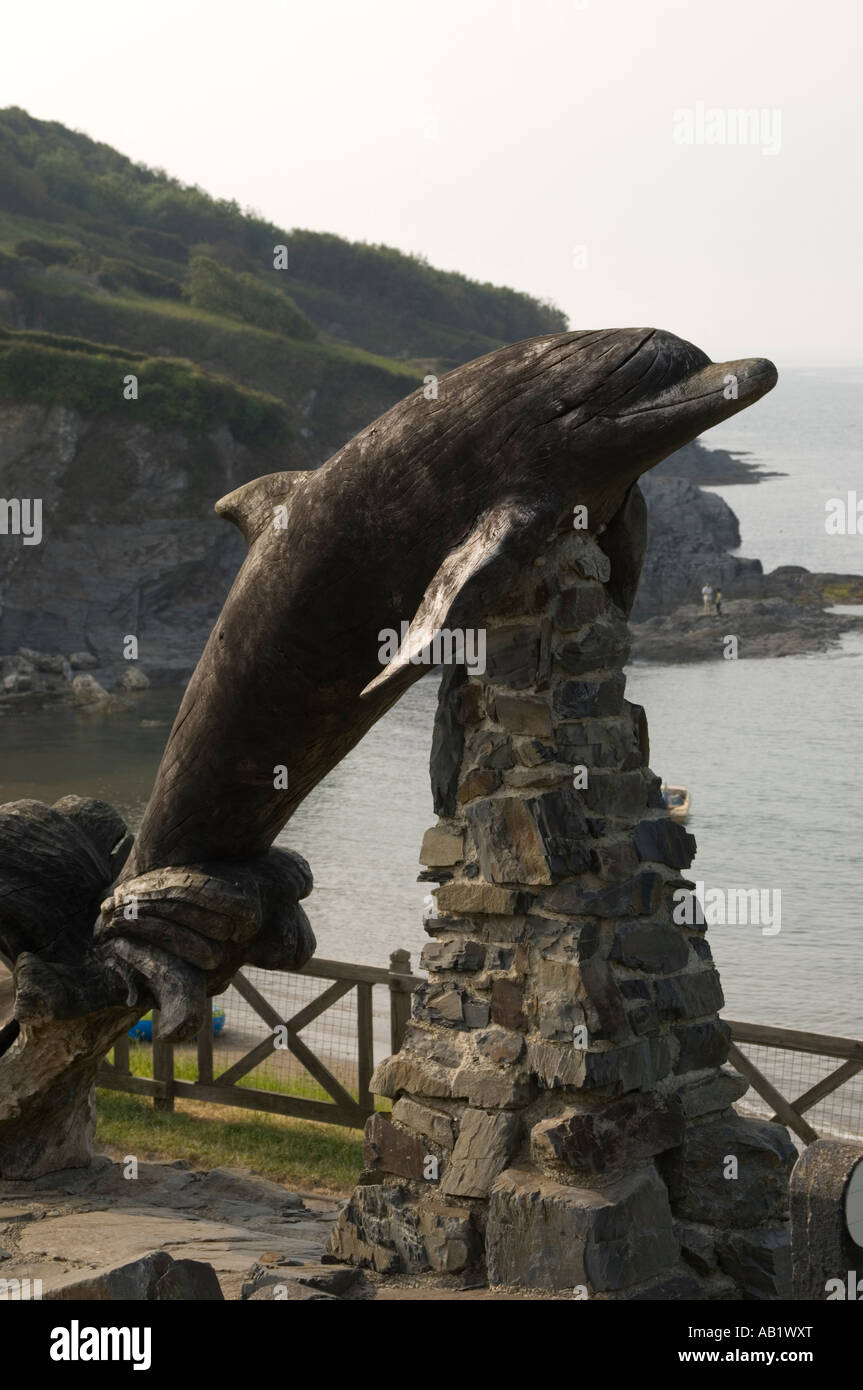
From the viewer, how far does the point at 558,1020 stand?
5.32 metres

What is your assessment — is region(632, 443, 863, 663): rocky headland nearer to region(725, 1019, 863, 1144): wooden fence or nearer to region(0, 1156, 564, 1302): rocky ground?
region(725, 1019, 863, 1144): wooden fence

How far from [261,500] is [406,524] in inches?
41.1

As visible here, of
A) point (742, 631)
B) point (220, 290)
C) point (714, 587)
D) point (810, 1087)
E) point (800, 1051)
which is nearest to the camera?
point (800, 1051)

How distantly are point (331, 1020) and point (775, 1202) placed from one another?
10.4 m

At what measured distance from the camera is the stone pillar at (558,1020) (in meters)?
5.29

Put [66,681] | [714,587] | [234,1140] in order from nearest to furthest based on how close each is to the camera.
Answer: [234,1140]
[66,681]
[714,587]

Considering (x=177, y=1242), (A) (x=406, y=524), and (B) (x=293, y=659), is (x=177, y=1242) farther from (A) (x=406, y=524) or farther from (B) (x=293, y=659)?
(A) (x=406, y=524)

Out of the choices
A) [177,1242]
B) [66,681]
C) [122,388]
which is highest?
[122,388]

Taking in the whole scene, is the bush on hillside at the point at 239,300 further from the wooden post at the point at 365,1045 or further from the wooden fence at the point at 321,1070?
the wooden post at the point at 365,1045

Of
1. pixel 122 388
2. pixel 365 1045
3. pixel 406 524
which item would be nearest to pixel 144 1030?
pixel 365 1045

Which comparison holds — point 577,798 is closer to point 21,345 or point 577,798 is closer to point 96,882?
point 96,882

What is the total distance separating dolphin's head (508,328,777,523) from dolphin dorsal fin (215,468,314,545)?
1322 millimetres

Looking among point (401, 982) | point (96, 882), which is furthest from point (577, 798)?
point (401, 982)

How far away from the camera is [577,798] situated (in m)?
5.49
